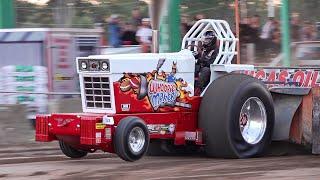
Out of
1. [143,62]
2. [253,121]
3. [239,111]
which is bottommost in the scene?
[253,121]

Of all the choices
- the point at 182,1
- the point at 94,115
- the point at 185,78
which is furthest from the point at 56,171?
the point at 182,1

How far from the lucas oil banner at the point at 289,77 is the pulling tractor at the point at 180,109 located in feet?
0.31

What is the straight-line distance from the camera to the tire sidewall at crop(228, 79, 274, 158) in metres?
9.31

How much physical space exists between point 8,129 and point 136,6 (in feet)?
22.8

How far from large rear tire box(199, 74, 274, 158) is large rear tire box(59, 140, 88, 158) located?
1560mm

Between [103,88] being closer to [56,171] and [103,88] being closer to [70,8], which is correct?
[56,171]

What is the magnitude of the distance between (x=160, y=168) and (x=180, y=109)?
1034 millimetres

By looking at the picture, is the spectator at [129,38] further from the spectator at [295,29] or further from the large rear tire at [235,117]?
the large rear tire at [235,117]

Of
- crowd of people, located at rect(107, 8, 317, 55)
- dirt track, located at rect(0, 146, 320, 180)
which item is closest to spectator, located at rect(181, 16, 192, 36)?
crowd of people, located at rect(107, 8, 317, 55)

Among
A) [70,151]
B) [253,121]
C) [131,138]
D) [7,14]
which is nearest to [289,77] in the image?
[253,121]

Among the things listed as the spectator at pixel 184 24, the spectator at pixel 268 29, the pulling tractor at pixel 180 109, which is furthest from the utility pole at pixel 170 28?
the pulling tractor at pixel 180 109

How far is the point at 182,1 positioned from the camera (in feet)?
55.7

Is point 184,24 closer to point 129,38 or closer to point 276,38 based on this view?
point 129,38

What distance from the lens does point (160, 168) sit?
28.4 feet
